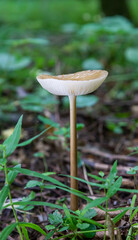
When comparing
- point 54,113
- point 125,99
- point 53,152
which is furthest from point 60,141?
point 125,99

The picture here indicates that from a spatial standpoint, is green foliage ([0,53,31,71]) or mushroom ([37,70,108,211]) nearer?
mushroom ([37,70,108,211])

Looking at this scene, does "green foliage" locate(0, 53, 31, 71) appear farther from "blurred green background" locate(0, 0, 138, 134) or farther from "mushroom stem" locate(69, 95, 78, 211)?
"mushroom stem" locate(69, 95, 78, 211)

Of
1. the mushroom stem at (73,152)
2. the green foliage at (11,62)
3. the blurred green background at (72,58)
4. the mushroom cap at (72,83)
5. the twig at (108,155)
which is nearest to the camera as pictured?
the mushroom cap at (72,83)

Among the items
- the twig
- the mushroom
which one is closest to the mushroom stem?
the mushroom

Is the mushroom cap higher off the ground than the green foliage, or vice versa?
the green foliage

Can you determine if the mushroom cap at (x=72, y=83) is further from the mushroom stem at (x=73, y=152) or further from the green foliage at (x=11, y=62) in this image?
the green foliage at (x=11, y=62)

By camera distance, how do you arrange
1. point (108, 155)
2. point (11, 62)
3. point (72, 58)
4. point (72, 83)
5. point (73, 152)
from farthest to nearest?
point (72, 58), point (11, 62), point (108, 155), point (73, 152), point (72, 83)

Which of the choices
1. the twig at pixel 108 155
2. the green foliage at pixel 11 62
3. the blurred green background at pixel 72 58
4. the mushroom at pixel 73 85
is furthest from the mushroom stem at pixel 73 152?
the green foliage at pixel 11 62

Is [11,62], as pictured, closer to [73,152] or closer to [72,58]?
[72,58]

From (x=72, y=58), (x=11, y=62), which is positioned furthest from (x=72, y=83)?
(x=72, y=58)

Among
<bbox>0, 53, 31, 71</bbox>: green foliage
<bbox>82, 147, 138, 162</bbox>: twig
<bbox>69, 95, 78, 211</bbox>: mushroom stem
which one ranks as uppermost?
<bbox>0, 53, 31, 71</bbox>: green foliage

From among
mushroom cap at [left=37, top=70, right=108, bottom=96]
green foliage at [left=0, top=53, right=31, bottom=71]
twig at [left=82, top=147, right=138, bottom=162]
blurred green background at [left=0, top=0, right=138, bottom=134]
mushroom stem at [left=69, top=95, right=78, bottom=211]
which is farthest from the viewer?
green foliage at [left=0, top=53, right=31, bottom=71]
